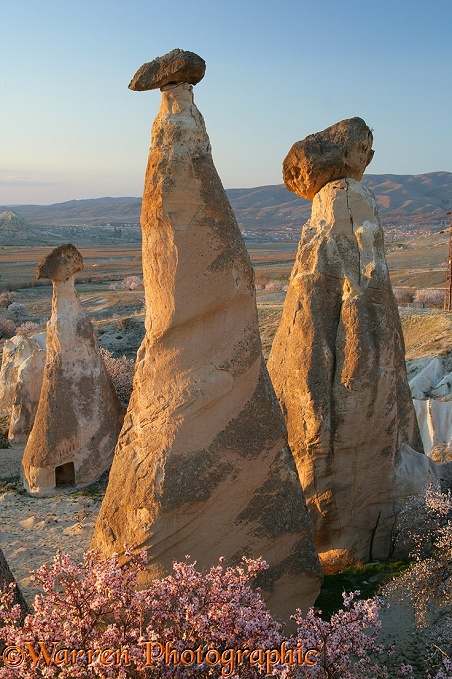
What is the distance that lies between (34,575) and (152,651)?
770 mm

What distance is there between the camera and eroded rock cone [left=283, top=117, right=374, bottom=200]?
6.45 metres

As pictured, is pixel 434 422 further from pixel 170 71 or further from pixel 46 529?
pixel 170 71

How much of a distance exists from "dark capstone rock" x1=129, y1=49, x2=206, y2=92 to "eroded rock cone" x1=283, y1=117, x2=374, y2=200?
2374mm

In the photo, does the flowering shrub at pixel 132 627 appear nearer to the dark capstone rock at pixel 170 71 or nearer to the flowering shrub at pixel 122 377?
the dark capstone rock at pixel 170 71

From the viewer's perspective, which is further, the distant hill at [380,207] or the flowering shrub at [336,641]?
the distant hill at [380,207]

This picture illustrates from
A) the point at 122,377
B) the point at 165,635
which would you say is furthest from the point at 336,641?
the point at 122,377

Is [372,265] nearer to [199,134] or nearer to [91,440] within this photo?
[199,134]

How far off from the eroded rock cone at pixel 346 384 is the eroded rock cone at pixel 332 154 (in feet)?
0.87

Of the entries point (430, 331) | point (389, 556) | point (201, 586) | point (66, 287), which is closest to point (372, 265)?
point (389, 556)

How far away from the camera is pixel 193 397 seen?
435 cm

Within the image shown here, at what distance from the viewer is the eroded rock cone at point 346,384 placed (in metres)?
5.97

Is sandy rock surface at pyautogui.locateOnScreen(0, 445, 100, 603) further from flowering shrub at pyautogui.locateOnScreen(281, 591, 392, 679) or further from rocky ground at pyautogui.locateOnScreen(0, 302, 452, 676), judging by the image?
flowering shrub at pyautogui.locateOnScreen(281, 591, 392, 679)

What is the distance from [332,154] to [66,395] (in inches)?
214

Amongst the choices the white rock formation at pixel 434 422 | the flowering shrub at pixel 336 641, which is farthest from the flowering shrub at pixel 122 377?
the flowering shrub at pixel 336 641
